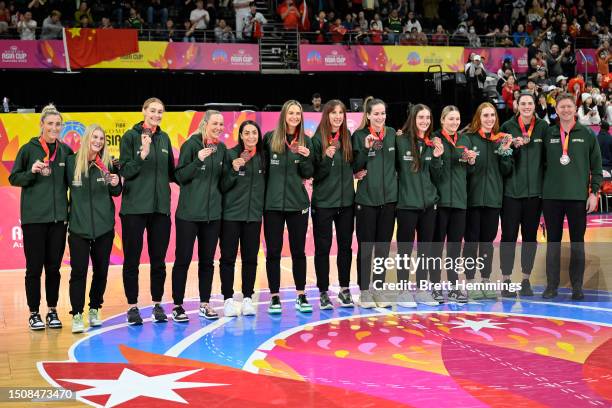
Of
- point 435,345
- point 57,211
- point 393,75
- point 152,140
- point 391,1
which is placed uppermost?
point 391,1

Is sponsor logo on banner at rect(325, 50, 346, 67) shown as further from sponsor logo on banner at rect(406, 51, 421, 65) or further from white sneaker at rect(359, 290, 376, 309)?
white sneaker at rect(359, 290, 376, 309)

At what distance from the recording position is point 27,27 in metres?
18.4

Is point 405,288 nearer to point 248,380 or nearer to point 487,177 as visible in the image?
point 487,177

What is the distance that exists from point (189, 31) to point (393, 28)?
567 centimetres

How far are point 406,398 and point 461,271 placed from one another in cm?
323

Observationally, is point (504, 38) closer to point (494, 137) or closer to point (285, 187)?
point (494, 137)

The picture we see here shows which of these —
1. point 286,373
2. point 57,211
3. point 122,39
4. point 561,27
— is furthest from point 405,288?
point 561,27

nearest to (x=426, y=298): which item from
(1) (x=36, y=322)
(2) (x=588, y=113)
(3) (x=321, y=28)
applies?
(1) (x=36, y=322)

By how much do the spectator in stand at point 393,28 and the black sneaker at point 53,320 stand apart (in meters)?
15.7

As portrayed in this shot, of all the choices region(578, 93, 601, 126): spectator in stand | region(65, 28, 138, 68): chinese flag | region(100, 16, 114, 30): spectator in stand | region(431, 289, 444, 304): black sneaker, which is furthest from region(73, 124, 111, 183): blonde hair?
region(578, 93, 601, 126): spectator in stand

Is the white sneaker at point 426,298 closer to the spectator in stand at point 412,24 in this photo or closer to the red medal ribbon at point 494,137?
the red medal ribbon at point 494,137

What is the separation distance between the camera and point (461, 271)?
8.00m

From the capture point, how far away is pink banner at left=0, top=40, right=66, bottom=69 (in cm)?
1814

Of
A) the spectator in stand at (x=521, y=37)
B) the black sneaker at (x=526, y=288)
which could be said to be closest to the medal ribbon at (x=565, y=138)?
the black sneaker at (x=526, y=288)
